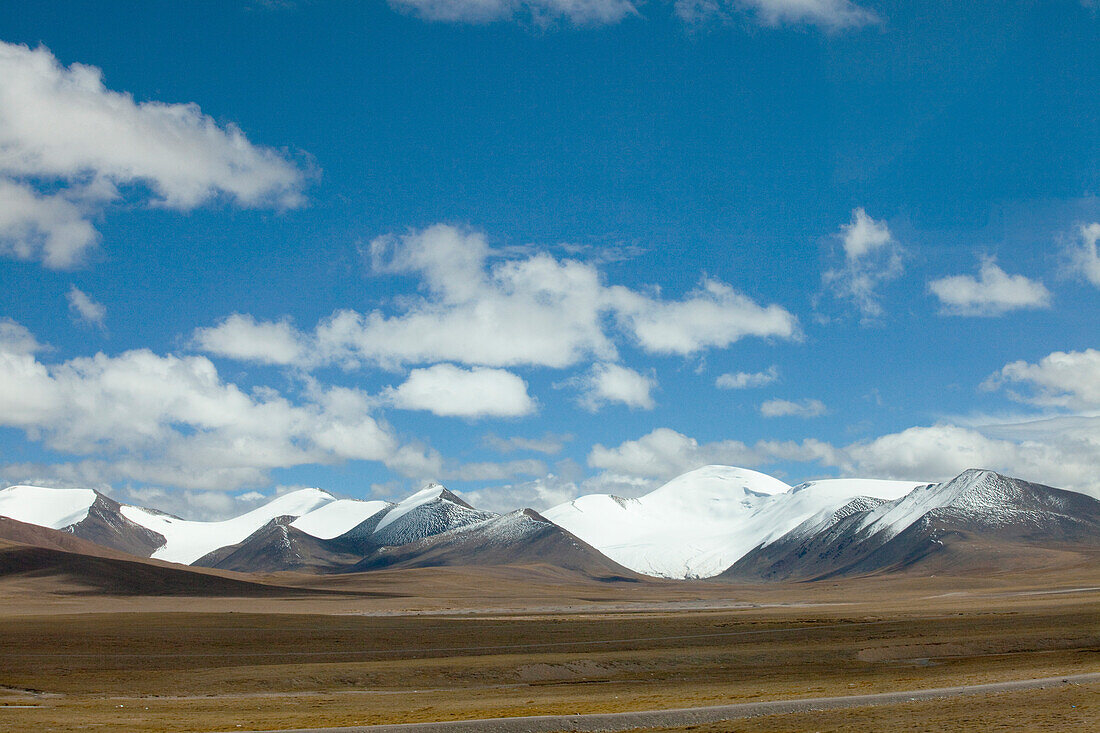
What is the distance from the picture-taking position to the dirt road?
30.0 m

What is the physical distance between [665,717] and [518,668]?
77.0ft

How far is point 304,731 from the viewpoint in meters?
28.7

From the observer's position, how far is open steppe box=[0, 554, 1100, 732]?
32.3 meters

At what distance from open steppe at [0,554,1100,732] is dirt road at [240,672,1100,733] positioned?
1.76 m

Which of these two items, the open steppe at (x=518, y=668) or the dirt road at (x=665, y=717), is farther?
the open steppe at (x=518, y=668)

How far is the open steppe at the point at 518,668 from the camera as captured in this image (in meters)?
32.3

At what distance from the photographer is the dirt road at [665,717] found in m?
30.0

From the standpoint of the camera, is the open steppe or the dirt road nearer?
the dirt road

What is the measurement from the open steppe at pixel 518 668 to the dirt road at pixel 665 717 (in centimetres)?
176

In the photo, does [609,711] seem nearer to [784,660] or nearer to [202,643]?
[784,660]

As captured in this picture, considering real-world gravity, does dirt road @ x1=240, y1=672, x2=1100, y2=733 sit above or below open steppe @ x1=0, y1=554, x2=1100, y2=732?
above

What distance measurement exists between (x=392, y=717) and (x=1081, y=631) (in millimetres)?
56685

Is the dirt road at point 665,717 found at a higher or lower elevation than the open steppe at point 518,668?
higher

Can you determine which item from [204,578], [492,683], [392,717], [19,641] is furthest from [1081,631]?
[204,578]
